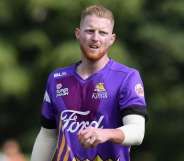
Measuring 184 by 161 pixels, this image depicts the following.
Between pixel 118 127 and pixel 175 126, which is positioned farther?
pixel 175 126

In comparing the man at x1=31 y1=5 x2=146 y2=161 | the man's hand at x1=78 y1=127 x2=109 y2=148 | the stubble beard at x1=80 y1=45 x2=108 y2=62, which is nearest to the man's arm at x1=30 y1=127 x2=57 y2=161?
the man at x1=31 y1=5 x2=146 y2=161

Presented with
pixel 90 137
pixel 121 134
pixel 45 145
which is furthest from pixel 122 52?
pixel 90 137

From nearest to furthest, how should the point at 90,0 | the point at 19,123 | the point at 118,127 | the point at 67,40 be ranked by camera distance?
the point at 118,127 < the point at 90,0 < the point at 67,40 < the point at 19,123

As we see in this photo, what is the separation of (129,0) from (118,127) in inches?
502

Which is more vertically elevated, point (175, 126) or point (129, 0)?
point (129, 0)

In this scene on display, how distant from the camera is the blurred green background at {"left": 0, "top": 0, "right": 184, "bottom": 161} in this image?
63.0 feet

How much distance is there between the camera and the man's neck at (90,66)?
6602 mm

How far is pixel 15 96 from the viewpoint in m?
20.0

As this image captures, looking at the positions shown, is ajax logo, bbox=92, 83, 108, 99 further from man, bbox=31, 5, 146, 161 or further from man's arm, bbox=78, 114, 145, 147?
man's arm, bbox=78, 114, 145, 147

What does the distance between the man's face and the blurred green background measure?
1200 centimetres

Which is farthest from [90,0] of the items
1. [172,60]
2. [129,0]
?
[172,60]

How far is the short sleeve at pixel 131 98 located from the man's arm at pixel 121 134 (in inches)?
1.5

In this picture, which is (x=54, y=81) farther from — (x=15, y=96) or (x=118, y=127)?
(x=15, y=96)

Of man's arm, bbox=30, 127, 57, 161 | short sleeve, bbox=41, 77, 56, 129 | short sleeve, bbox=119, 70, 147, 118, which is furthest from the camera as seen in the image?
man's arm, bbox=30, 127, 57, 161
